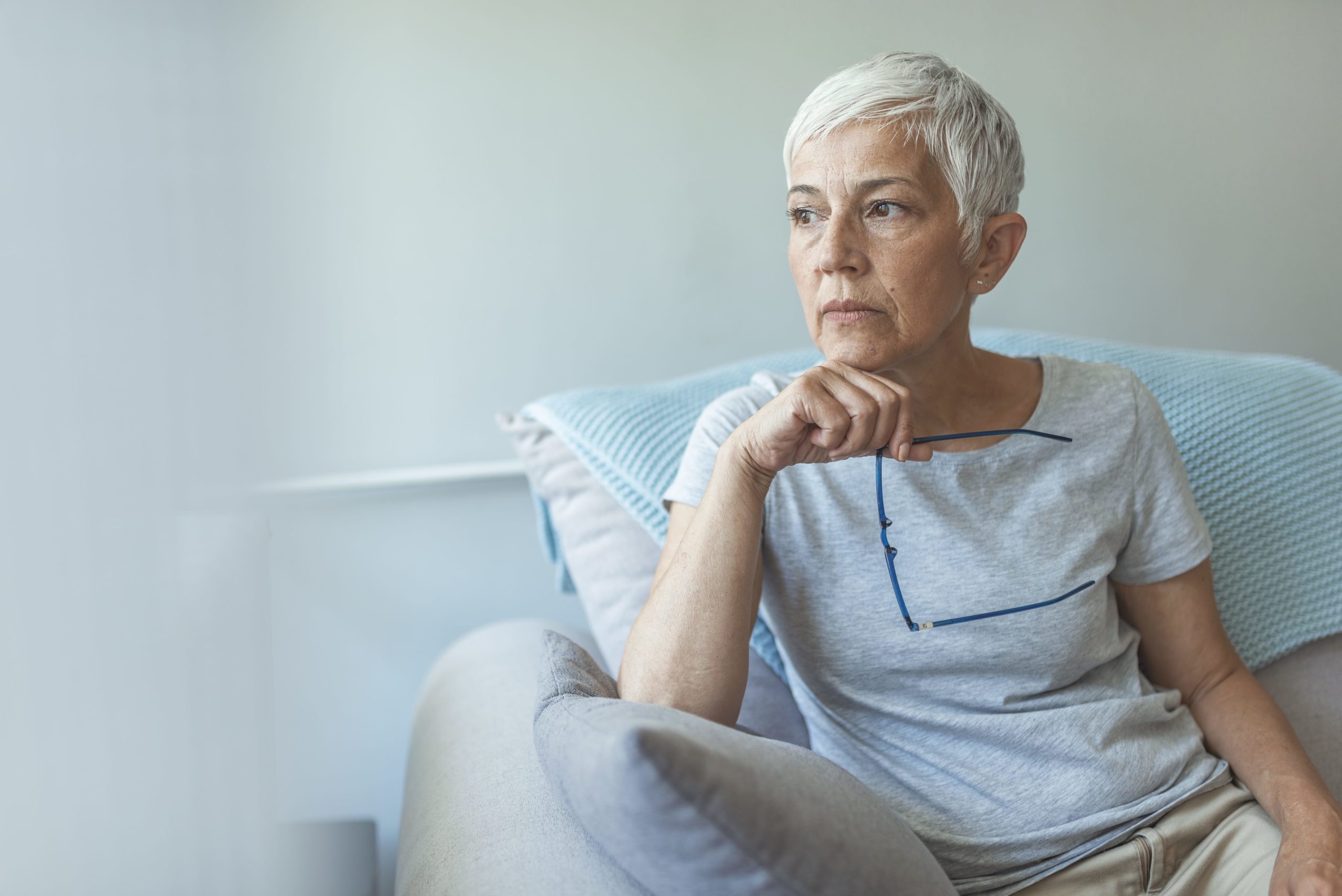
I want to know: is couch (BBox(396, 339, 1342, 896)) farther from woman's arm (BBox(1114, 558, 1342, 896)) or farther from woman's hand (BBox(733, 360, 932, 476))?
woman's hand (BBox(733, 360, 932, 476))

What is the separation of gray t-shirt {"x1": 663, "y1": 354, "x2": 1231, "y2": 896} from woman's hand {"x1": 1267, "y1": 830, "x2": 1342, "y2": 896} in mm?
94

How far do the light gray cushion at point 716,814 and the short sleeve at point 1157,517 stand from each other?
54 cm

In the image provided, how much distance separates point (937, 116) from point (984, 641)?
506 millimetres

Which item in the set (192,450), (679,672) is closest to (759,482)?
(679,672)

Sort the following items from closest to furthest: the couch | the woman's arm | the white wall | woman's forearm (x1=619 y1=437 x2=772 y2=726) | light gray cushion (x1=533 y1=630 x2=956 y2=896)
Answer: light gray cushion (x1=533 y1=630 x2=956 y2=896), the couch, woman's forearm (x1=619 y1=437 x2=772 y2=726), the woman's arm, the white wall

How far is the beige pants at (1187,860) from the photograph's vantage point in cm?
93

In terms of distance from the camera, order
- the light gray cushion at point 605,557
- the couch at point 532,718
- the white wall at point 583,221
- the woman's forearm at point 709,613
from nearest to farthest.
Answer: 1. the couch at point 532,718
2. the woman's forearm at point 709,613
3. the light gray cushion at point 605,557
4. the white wall at point 583,221

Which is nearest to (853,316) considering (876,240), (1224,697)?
(876,240)

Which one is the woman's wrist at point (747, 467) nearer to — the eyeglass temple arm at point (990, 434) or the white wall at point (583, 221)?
the eyeglass temple arm at point (990, 434)

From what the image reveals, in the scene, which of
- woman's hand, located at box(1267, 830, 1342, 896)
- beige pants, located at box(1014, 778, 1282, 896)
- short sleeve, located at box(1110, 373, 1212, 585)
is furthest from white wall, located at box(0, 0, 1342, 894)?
woman's hand, located at box(1267, 830, 1342, 896)

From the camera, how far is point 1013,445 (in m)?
1.03

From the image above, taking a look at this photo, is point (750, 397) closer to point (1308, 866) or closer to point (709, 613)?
point (709, 613)

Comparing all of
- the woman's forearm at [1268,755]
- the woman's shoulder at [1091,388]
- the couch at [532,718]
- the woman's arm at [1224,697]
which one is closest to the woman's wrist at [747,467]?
the couch at [532,718]

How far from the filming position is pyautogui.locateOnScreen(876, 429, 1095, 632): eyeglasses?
963 mm
